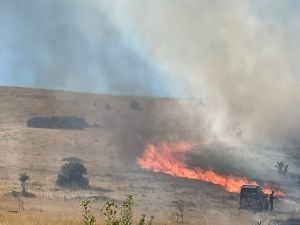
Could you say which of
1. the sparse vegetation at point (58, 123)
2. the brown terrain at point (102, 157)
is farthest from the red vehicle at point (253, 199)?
the sparse vegetation at point (58, 123)

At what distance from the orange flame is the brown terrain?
1403 mm

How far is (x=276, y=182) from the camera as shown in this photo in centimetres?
5572

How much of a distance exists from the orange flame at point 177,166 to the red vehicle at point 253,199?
5941mm

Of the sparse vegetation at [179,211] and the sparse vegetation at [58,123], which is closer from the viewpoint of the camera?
the sparse vegetation at [179,211]

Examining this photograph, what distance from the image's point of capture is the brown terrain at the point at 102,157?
→ 132ft

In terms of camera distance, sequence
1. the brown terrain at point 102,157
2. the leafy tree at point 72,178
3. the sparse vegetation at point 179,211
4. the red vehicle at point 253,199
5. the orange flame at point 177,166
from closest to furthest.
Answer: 1. the sparse vegetation at point 179,211
2. the brown terrain at point 102,157
3. the red vehicle at point 253,199
4. the leafy tree at point 72,178
5. the orange flame at point 177,166

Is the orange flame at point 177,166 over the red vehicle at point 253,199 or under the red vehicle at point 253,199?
over

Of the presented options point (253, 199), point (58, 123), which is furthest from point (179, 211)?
point (58, 123)

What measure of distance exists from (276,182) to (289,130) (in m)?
29.1

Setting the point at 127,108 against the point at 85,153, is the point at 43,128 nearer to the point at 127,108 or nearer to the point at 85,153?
the point at 85,153

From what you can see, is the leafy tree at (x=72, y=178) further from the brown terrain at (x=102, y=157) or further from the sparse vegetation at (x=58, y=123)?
the sparse vegetation at (x=58, y=123)

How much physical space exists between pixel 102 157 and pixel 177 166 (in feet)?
34.3

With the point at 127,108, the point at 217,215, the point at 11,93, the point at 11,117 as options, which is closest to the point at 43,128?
the point at 11,117

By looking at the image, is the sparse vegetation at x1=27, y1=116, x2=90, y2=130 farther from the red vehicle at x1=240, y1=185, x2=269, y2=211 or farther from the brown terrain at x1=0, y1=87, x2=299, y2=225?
the red vehicle at x1=240, y1=185, x2=269, y2=211
